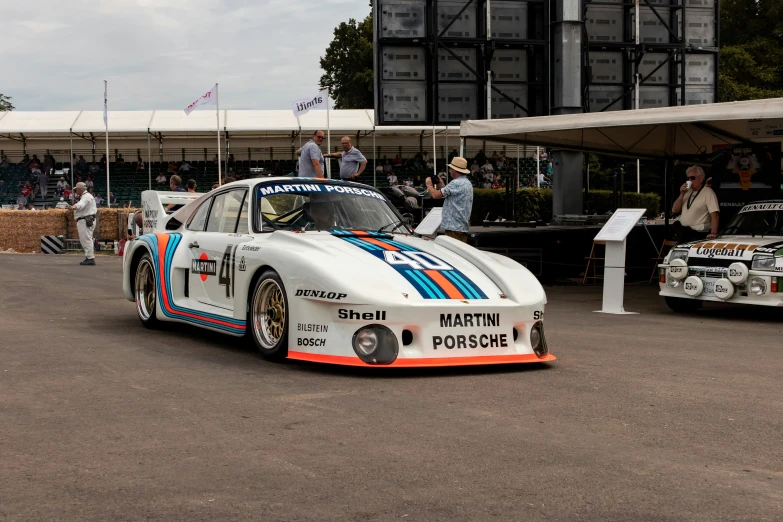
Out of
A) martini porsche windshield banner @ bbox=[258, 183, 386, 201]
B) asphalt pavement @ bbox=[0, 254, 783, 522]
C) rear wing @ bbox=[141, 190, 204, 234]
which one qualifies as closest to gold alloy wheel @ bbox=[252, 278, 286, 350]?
asphalt pavement @ bbox=[0, 254, 783, 522]

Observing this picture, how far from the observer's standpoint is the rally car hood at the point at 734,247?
36.0 ft

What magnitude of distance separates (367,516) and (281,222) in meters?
4.78

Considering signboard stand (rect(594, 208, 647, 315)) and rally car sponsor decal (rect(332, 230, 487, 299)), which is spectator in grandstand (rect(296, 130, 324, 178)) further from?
Result: rally car sponsor decal (rect(332, 230, 487, 299))

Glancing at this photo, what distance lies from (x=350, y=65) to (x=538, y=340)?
2342 inches

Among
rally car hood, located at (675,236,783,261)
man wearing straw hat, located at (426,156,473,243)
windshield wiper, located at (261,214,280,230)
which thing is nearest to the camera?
windshield wiper, located at (261,214,280,230)

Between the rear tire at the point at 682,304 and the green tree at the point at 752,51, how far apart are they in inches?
1599

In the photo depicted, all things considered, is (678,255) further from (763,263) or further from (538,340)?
(538,340)

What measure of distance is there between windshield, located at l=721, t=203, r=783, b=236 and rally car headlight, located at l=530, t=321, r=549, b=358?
5.71m

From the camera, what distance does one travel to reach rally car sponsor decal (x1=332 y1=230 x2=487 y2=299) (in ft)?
22.5

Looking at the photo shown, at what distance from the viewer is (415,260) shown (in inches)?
287

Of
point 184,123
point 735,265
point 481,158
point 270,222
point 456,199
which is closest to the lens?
point 270,222

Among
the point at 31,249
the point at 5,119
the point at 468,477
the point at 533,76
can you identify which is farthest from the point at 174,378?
the point at 5,119

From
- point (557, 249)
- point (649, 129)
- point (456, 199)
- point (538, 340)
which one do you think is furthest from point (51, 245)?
point (538, 340)

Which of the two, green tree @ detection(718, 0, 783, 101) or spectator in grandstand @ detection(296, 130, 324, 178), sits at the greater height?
green tree @ detection(718, 0, 783, 101)
